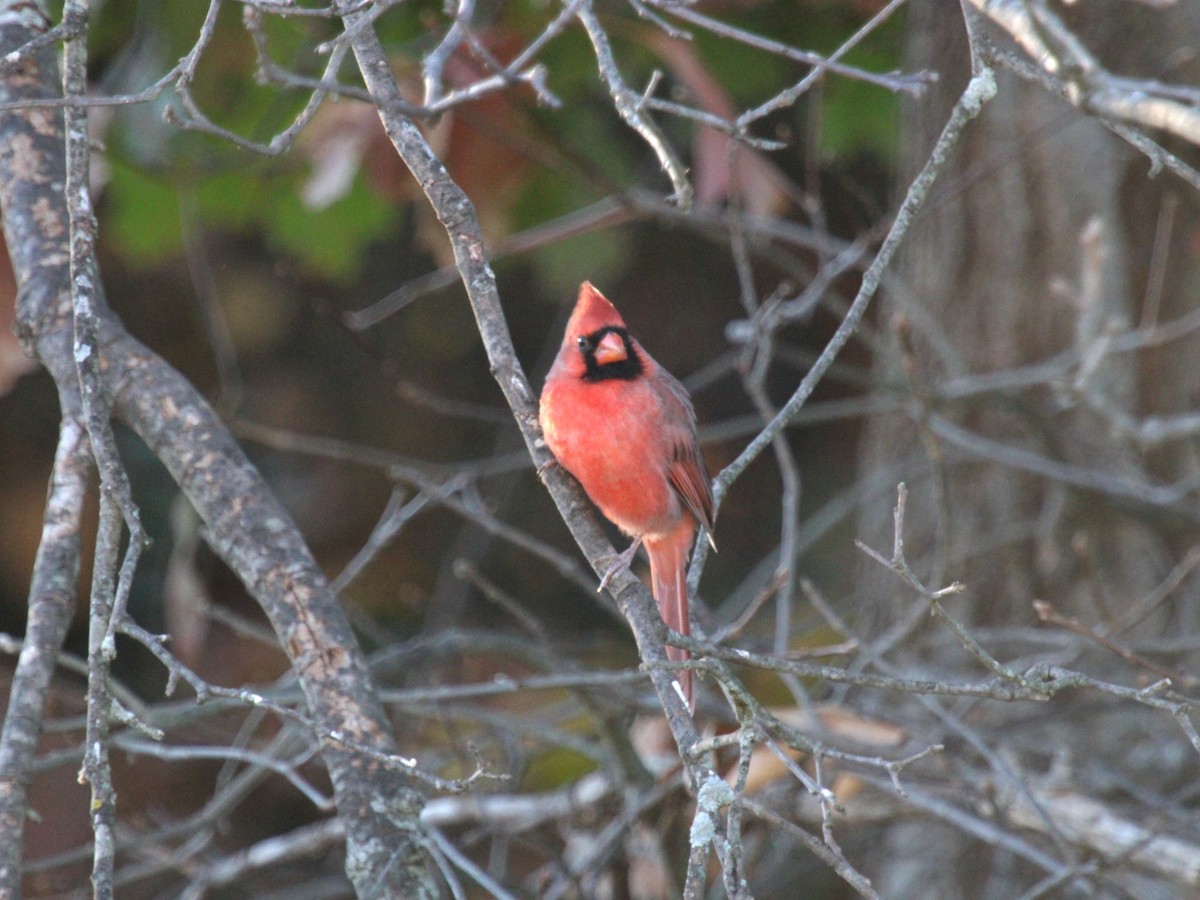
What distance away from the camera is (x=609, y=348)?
3.16 m

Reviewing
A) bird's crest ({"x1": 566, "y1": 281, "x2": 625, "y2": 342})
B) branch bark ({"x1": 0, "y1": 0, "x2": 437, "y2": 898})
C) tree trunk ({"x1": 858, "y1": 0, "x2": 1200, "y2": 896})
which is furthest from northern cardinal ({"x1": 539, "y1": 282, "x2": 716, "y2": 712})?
tree trunk ({"x1": 858, "y1": 0, "x2": 1200, "y2": 896})

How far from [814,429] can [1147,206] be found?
2596 millimetres

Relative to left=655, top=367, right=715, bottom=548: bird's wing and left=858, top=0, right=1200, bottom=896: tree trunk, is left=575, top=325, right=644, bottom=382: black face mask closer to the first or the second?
left=655, top=367, right=715, bottom=548: bird's wing

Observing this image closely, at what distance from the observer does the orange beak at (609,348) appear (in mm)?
3148

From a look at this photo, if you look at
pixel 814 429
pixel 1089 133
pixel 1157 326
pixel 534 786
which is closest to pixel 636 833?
pixel 534 786

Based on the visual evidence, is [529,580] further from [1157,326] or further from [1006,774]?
[1006,774]

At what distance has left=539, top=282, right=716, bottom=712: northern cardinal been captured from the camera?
305cm

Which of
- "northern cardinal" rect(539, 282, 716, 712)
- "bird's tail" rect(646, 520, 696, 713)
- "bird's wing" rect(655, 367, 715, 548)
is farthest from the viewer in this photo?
"bird's tail" rect(646, 520, 696, 713)

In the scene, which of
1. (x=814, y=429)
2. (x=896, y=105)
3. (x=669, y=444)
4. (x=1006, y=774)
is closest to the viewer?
(x=1006, y=774)

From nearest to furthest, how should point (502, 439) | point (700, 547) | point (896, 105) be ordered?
point (700, 547), point (896, 105), point (502, 439)

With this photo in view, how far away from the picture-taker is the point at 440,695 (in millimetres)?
2982

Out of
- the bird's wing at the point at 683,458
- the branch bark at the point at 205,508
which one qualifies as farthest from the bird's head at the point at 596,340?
the branch bark at the point at 205,508

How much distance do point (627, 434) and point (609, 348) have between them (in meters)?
0.21

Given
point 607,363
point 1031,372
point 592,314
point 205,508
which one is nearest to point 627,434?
point 607,363
